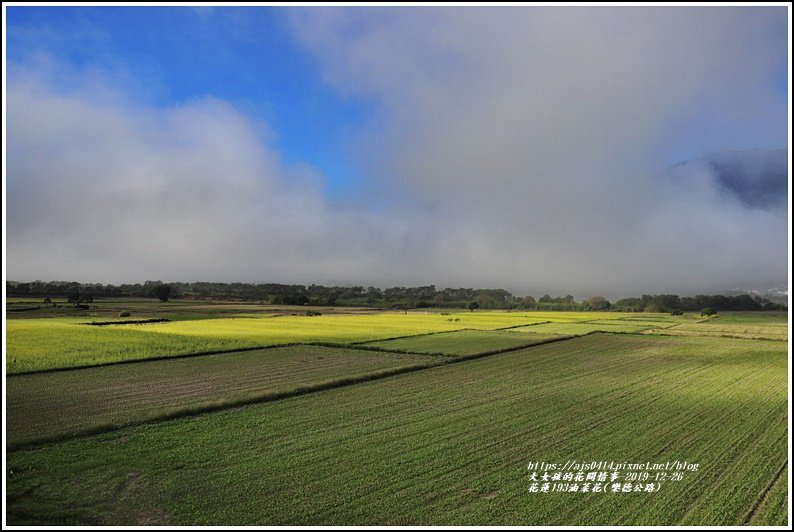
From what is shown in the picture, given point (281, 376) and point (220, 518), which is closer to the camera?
point (220, 518)

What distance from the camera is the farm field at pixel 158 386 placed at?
16.1 m

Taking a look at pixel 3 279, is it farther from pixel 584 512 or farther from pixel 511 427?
pixel 511 427

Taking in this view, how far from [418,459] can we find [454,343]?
2997 cm

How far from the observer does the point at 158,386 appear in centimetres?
2181

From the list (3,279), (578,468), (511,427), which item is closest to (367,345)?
(511,427)

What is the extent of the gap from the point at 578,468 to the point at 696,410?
9311mm

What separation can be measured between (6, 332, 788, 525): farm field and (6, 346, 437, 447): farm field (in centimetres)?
135

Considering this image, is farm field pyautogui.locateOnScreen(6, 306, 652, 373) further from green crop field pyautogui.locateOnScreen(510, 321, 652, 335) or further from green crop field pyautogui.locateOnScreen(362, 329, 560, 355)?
green crop field pyautogui.locateOnScreen(510, 321, 652, 335)

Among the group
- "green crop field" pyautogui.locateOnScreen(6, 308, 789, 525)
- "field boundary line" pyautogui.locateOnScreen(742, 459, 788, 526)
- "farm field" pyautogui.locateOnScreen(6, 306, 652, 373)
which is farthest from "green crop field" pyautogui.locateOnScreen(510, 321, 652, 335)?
"field boundary line" pyautogui.locateOnScreen(742, 459, 788, 526)

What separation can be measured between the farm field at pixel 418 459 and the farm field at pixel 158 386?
135 cm

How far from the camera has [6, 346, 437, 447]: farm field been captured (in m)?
16.1

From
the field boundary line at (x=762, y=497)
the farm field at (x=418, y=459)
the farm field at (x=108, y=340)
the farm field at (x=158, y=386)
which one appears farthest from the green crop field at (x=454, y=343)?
the field boundary line at (x=762, y=497)

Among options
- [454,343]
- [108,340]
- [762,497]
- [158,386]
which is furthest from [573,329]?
[762,497]

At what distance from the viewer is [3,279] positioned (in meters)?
9.70
